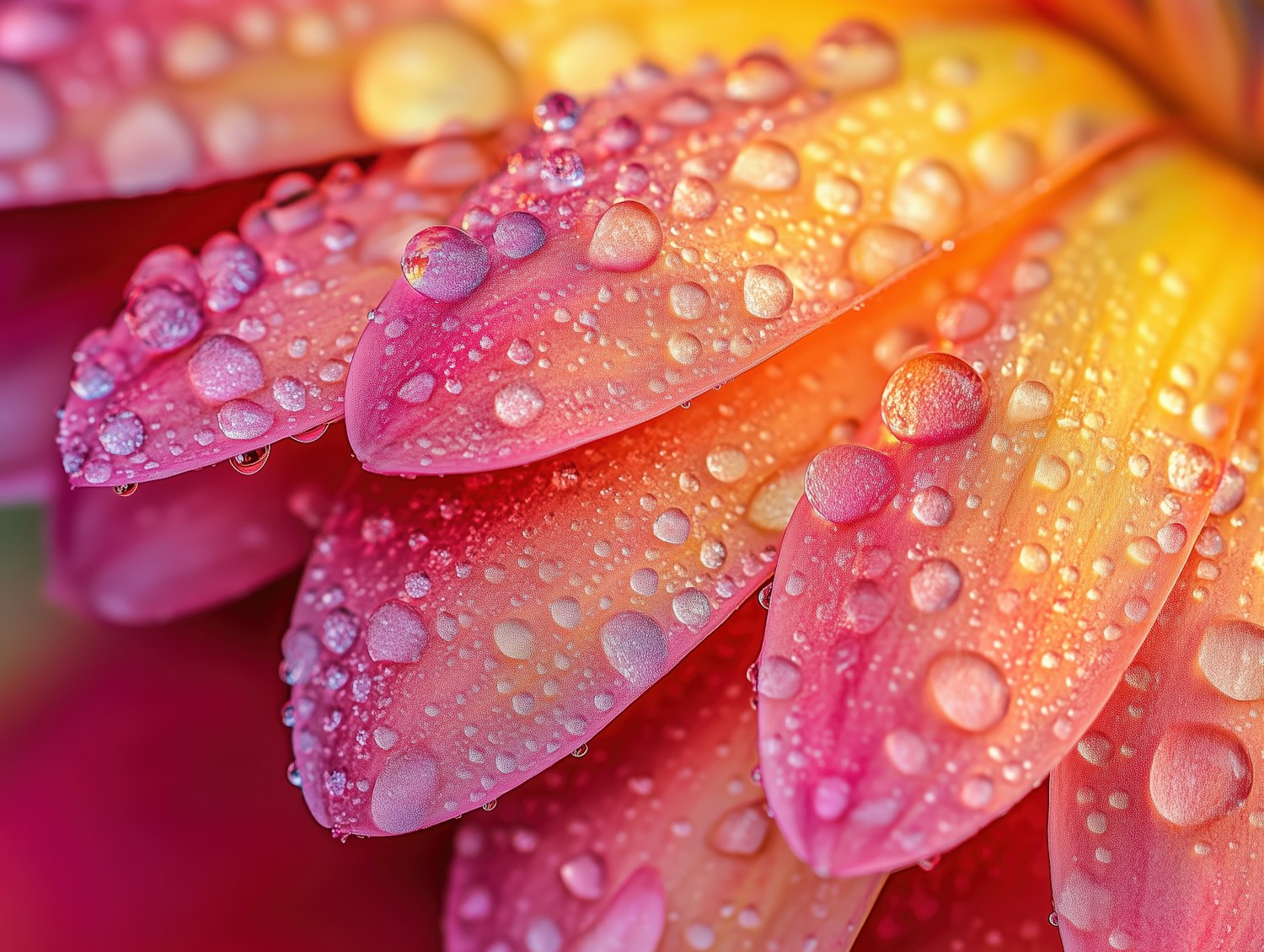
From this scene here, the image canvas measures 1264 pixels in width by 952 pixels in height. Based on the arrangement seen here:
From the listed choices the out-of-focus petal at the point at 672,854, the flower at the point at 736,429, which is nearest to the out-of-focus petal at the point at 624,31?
the flower at the point at 736,429

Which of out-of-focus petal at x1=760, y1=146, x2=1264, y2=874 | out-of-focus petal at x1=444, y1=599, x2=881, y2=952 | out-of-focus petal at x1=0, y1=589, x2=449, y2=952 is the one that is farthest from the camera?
out-of-focus petal at x1=0, y1=589, x2=449, y2=952

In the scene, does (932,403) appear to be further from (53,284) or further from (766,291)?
(53,284)

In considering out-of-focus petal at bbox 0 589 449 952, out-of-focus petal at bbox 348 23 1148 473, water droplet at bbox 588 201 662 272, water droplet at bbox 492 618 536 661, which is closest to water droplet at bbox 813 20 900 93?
out-of-focus petal at bbox 348 23 1148 473

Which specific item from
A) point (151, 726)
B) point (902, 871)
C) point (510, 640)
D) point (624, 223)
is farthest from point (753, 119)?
point (151, 726)

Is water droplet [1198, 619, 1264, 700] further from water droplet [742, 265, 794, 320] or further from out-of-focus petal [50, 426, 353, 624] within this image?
out-of-focus petal [50, 426, 353, 624]

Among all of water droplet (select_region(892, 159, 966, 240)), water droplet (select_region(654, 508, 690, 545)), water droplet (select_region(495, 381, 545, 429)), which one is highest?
water droplet (select_region(892, 159, 966, 240))
